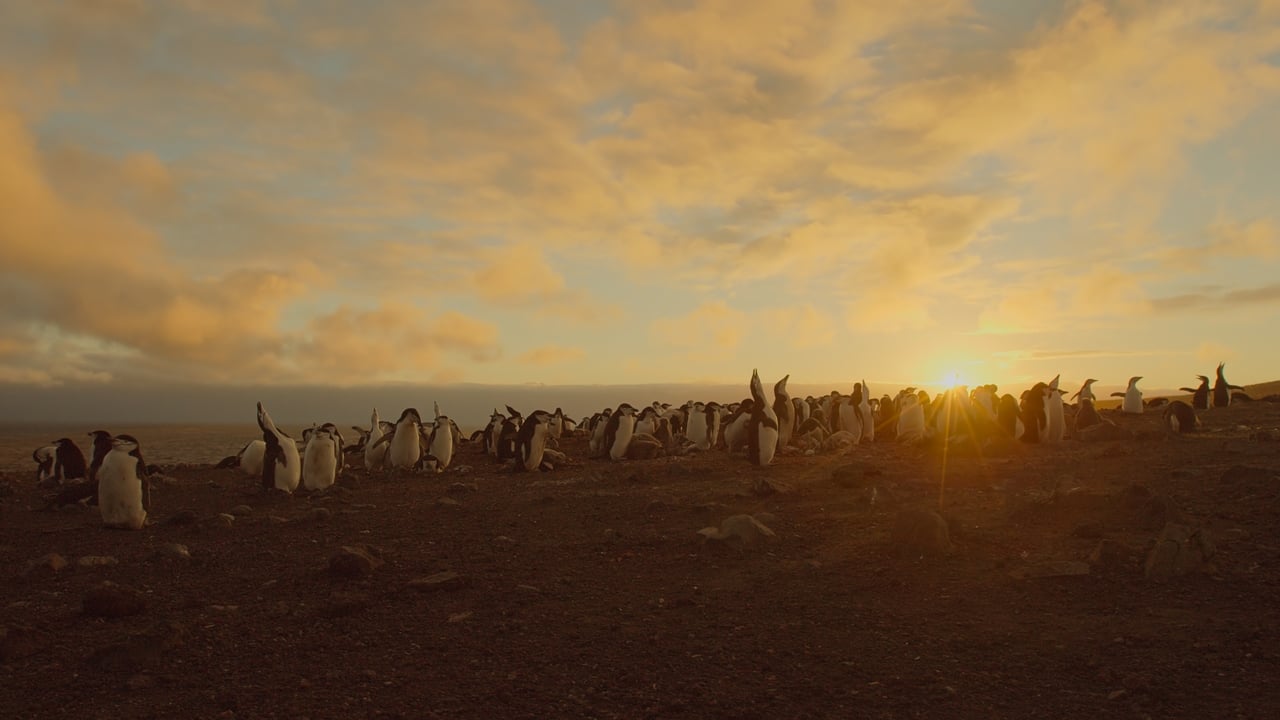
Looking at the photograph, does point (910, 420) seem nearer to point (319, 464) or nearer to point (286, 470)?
point (319, 464)

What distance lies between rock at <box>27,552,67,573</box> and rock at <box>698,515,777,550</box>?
7.84 metres

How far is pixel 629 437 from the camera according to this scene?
22766mm

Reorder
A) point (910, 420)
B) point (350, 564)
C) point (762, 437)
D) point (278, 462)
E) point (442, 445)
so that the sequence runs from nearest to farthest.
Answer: point (350, 564), point (278, 462), point (762, 437), point (442, 445), point (910, 420)

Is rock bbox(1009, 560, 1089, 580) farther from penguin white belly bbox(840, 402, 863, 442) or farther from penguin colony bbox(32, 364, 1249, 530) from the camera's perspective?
penguin white belly bbox(840, 402, 863, 442)

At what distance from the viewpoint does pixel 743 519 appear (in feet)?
32.6

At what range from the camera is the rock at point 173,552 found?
9.94 meters

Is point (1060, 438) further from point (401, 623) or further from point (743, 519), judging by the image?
point (401, 623)

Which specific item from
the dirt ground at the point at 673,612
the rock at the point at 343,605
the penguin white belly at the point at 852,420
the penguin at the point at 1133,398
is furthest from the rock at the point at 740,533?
the penguin at the point at 1133,398

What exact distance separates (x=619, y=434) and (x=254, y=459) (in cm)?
994

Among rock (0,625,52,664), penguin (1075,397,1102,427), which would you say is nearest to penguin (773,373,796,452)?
penguin (1075,397,1102,427)

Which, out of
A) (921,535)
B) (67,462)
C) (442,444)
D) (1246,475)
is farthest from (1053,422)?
(67,462)

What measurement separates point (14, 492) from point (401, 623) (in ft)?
52.6

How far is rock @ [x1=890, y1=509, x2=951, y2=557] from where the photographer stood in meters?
8.66

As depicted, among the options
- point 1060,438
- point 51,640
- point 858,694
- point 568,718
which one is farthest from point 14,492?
point 1060,438
